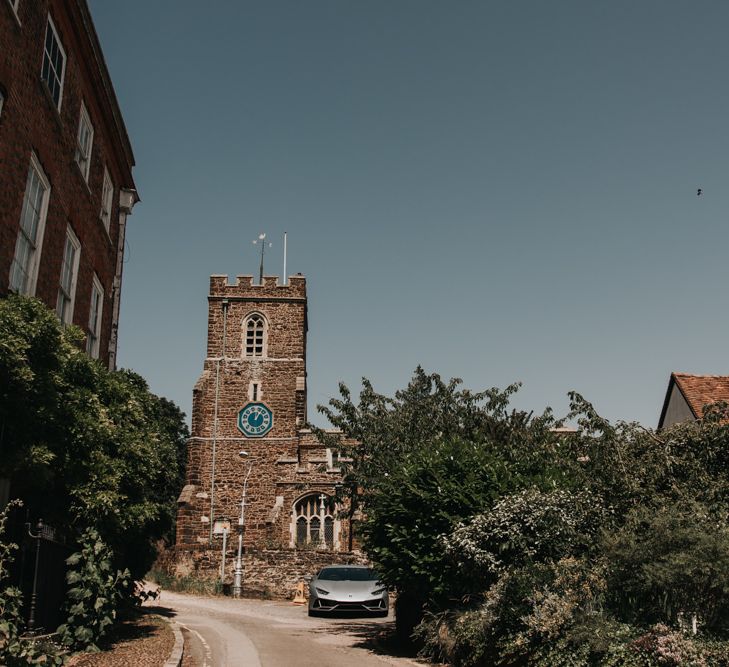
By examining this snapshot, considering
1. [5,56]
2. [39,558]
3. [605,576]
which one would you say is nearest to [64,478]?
[39,558]

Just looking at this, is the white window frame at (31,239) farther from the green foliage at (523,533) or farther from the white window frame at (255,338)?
the white window frame at (255,338)

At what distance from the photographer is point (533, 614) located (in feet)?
32.2

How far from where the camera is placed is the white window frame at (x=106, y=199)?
1756cm

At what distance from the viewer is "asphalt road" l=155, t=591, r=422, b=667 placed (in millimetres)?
12109

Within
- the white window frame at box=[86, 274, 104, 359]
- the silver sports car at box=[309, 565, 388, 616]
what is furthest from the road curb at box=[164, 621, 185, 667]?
the silver sports car at box=[309, 565, 388, 616]

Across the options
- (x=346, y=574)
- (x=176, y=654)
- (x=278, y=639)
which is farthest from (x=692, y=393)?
(x=176, y=654)

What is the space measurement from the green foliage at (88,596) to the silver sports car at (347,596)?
9.10 meters

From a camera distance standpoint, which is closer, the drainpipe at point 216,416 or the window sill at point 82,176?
the window sill at point 82,176

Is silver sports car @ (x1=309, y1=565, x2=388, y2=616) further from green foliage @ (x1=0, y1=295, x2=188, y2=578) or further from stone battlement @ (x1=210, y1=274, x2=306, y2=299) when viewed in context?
stone battlement @ (x1=210, y1=274, x2=306, y2=299)

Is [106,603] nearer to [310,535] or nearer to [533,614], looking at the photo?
[533,614]

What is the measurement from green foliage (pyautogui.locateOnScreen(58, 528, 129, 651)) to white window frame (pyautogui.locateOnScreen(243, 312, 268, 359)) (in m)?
33.4

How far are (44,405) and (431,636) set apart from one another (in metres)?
6.60

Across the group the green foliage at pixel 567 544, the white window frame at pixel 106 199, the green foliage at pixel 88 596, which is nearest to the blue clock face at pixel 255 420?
the white window frame at pixel 106 199

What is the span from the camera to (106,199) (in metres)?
18.0
